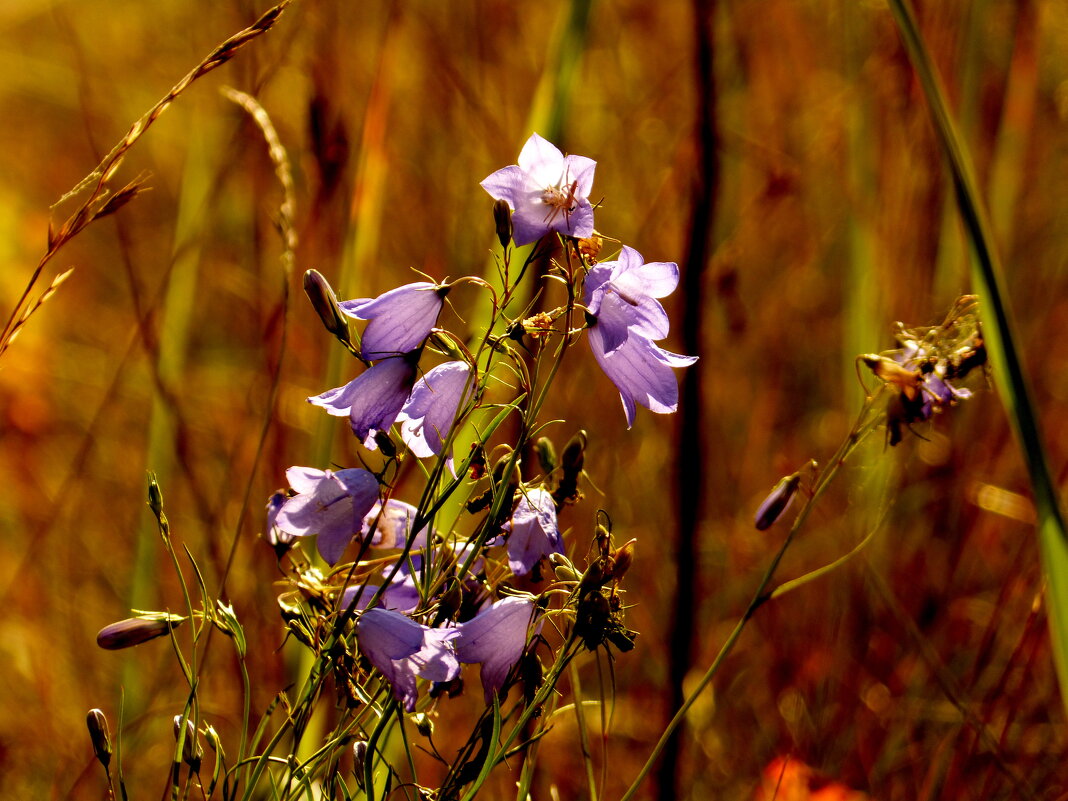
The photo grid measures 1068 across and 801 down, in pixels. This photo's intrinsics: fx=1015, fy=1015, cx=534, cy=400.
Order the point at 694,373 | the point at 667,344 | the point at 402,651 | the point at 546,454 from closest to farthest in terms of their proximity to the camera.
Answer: the point at 402,651
the point at 546,454
the point at 694,373
the point at 667,344

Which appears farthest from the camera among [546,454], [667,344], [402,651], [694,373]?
[667,344]

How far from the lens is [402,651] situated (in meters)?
0.58

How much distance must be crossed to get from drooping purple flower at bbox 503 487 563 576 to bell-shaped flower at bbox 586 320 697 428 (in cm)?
8

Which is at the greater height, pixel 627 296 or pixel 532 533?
pixel 627 296

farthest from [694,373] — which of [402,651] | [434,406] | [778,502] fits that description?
[402,651]

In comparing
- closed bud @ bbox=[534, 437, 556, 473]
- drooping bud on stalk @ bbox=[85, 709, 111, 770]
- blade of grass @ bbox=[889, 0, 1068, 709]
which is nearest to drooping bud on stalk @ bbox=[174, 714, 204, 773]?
drooping bud on stalk @ bbox=[85, 709, 111, 770]

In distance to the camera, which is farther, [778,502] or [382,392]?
[778,502]

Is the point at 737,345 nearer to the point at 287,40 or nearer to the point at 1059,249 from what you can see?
the point at 1059,249

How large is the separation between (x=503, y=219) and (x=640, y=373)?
0.48 ft

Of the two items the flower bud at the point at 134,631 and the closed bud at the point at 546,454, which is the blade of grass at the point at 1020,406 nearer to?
the closed bud at the point at 546,454

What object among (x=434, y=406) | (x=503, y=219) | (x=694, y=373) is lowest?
(x=694, y=373)

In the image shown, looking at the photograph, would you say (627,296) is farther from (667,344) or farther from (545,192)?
(667,344)

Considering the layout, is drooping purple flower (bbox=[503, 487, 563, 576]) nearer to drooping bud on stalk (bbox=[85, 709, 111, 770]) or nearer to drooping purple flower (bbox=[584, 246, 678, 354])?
drooping purple flower (bbox=[584, 246, 678, 354])

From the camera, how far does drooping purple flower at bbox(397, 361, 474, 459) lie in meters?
0.67
